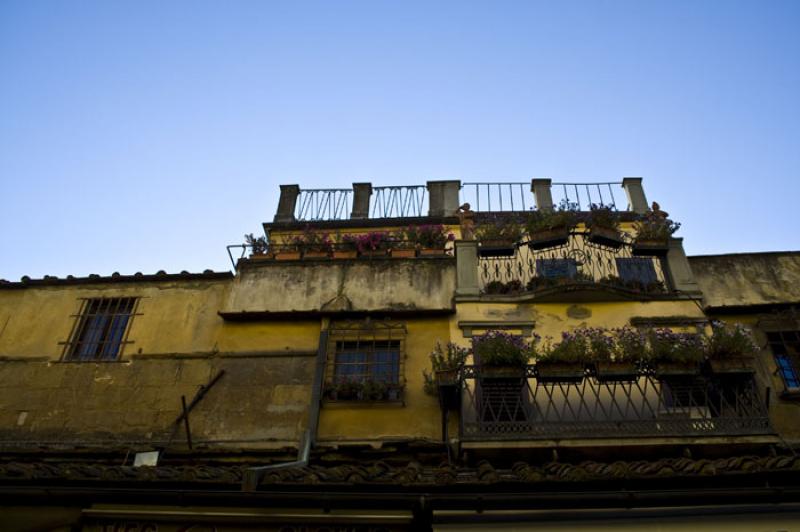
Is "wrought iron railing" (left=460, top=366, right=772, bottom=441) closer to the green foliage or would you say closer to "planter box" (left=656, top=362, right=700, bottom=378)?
"planter box" (left=656, top=362, right=700, bottom=378)

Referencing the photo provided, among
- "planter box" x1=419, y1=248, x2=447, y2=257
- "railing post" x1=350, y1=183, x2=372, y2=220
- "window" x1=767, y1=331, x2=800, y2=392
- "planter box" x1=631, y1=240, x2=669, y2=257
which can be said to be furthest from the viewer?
"railing post" x1=350, y1=183, x2=372, y2=220

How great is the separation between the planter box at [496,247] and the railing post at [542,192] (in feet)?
19.6

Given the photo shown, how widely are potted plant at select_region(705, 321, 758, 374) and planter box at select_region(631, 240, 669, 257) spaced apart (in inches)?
109

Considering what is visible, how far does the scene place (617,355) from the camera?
11086 millimetres

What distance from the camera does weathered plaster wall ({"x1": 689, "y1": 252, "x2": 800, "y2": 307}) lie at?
43.4 feet

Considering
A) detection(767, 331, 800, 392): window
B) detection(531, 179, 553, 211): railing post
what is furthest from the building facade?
detection(531, 179, 553, 211): railing post

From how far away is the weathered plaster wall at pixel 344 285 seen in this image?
13266 mm

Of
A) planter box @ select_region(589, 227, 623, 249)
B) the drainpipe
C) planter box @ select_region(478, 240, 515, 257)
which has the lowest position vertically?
the drainpipe

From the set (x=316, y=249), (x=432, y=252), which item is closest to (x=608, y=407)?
(x=432, y=252)

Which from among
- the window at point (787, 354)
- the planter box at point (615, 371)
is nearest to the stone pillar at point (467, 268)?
the planter box at point (615, 371)

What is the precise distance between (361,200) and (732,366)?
1216 cm

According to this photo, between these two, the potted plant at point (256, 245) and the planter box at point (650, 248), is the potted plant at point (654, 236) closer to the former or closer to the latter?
the planter box at point (650, 248)

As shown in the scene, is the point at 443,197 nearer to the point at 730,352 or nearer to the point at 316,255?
the point at 316,255

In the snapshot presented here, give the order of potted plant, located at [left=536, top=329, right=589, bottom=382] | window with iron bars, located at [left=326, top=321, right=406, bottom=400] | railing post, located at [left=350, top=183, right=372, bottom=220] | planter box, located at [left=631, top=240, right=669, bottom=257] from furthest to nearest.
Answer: railing post, located at [left=350, top=183, right=372, bottom=220] < planter box, located at [left=631, top=240, right=669, bottom=257] < window with iron bars, located at [left=326, top=321, right=406, bottom=400] < potted plant, located at [left=536, top=329, right=589, bottom=382]
